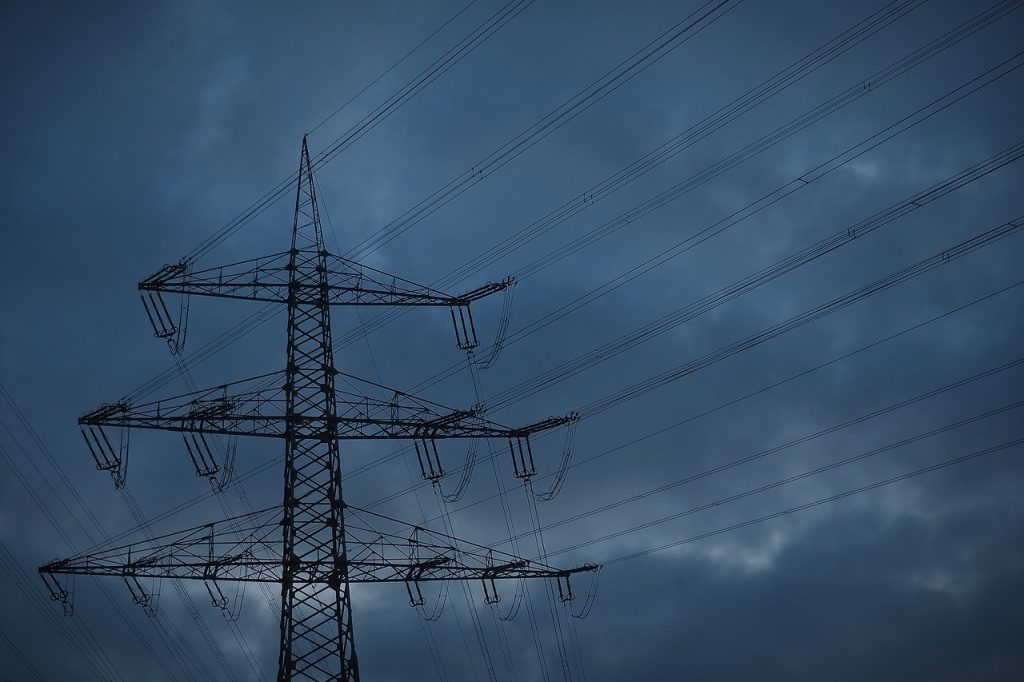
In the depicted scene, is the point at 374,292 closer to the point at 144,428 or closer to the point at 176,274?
the point at 176,274

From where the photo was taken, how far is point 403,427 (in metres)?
32.2

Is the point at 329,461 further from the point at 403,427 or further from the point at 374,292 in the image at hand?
the point at 374,292

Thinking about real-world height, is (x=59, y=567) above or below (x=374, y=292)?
below


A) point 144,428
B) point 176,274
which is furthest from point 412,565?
point 176,274

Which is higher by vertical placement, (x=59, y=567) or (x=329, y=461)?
(x=329, y=461)

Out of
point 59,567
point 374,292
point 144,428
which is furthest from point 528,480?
point 59,567

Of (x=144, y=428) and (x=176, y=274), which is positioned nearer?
(x=144, y=428)

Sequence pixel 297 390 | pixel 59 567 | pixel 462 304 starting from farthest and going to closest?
1. pixel 462 304
2. pixel 297 390
3. pixel 59 567

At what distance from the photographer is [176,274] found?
109 feet

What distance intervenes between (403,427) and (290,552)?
531 centimetres

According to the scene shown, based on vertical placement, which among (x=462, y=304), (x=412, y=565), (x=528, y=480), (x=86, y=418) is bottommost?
(x=412, y=565)

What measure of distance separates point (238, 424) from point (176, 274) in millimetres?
6253

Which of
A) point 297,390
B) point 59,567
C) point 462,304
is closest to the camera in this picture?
point 59,567

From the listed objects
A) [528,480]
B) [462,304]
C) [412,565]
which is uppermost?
[462,304]
